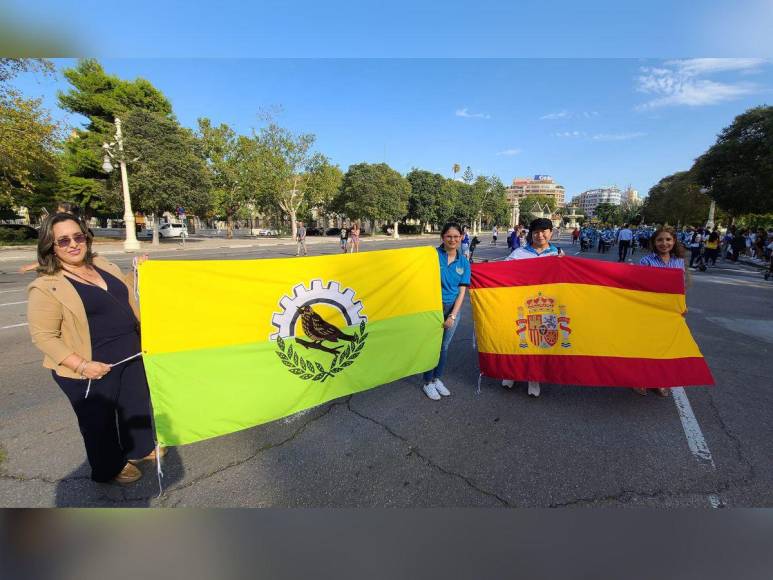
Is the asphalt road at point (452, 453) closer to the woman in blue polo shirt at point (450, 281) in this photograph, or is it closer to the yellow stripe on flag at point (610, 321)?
the yellow stripe on flag at point (610, 321)

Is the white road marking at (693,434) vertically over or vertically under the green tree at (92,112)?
under

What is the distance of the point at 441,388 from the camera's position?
12.8 feet

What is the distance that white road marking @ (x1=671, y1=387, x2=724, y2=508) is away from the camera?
106 inches

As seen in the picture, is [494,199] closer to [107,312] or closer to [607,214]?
[607,214]

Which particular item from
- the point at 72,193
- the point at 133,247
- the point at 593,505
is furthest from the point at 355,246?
the point at 72,193

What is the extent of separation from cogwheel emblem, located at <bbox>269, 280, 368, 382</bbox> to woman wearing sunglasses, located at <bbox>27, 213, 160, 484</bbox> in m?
1.00

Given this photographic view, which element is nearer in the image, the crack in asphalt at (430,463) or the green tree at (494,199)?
the crack in asphalt at (430,463)

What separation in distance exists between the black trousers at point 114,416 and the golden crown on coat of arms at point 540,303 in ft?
11.4

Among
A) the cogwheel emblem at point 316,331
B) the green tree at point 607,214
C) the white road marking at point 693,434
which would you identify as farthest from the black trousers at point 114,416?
the green tree at point 607,214

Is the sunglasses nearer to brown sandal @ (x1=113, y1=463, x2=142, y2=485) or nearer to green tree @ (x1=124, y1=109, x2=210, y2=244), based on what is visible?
brown sandal @ (x1=113, y1=463, x2=142, y2=485)

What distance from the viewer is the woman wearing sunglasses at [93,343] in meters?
2.14

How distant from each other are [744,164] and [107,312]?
3667cm

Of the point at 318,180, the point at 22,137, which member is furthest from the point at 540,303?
the point at 318,180

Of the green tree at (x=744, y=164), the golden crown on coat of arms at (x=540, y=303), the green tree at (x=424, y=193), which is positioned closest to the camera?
the golden crown on coat of arms at (x=540, y=303)
